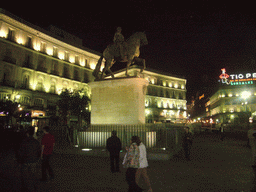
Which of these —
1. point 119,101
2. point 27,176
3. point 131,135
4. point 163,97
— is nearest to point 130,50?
point 119,101

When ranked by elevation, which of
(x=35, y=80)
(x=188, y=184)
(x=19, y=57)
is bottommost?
(x=188, y=184)

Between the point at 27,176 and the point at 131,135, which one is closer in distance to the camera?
the point at 27,176

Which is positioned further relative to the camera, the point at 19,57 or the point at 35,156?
the point at 19,57

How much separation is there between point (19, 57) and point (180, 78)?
52.8 metres

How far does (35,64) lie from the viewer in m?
39.8

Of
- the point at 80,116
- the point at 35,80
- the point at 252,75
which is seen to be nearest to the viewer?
the point at 80,116

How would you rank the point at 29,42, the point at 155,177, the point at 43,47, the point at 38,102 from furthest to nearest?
the point at 43,47, the point at 29,42, the point at 38,102, the point at 155,177

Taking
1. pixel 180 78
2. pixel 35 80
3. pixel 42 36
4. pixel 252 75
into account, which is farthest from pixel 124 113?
pixel 252 75

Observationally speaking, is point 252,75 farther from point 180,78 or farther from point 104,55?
point 104,55

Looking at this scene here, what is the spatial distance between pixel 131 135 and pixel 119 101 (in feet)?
6.35

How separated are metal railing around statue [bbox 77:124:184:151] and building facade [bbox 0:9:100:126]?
25956 mm

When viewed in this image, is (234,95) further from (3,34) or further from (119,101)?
(119,101)

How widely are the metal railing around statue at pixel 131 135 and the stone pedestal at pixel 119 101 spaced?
2.22ft

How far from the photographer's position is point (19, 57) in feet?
121
